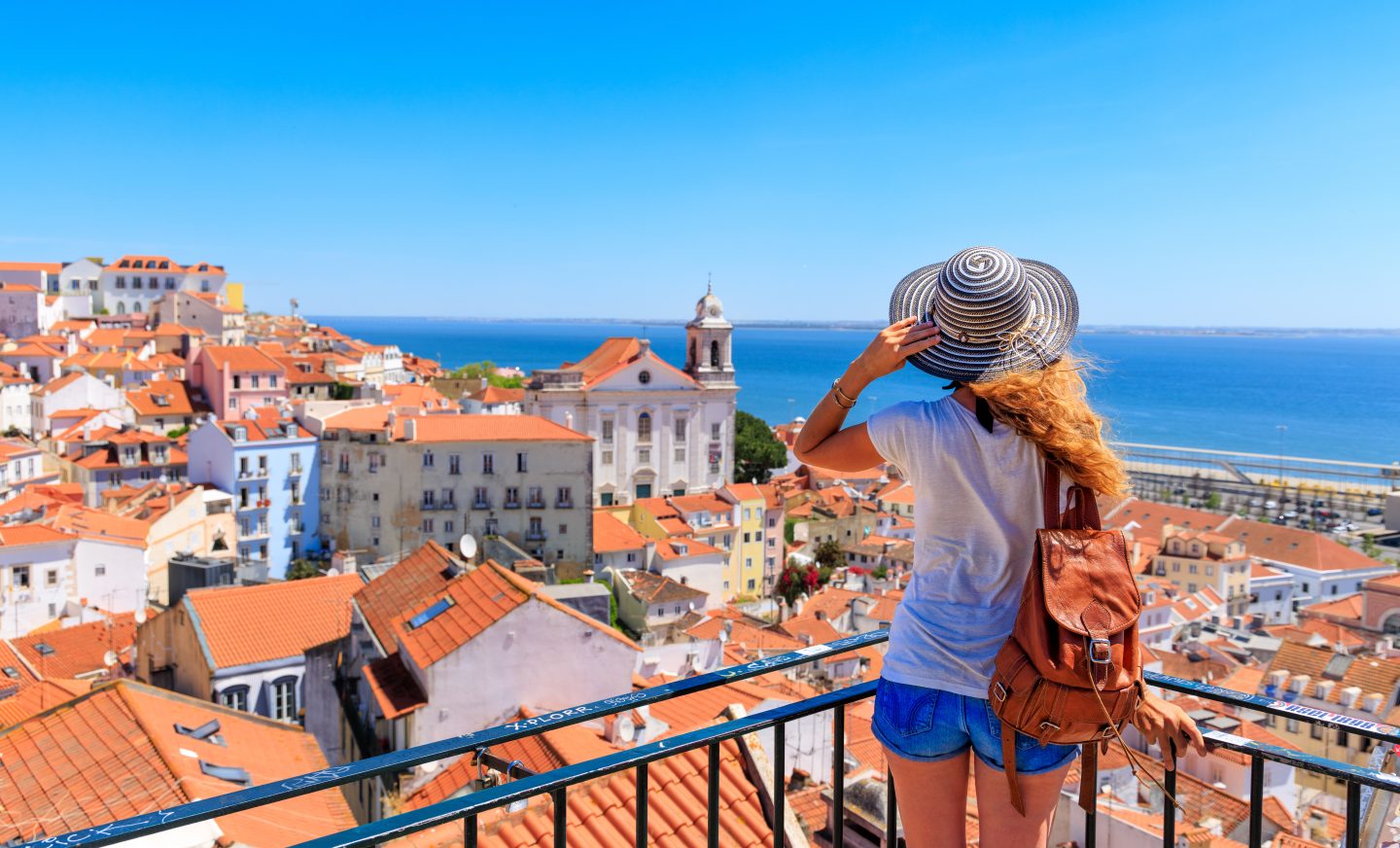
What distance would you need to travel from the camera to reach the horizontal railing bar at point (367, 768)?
1.45m

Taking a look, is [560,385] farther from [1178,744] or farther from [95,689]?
[1178,744]

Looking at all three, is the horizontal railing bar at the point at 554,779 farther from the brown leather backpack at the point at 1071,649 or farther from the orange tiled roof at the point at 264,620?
the orange tiled roof at the point at 264,620

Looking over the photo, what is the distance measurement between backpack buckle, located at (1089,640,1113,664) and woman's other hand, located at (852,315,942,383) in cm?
66

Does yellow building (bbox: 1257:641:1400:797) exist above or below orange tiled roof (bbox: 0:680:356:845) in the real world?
below

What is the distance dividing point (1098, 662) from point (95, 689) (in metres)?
9.38

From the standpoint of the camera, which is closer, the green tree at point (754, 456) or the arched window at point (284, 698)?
the arched window at point (284, 698)

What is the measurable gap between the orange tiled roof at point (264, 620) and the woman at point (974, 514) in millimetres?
11975

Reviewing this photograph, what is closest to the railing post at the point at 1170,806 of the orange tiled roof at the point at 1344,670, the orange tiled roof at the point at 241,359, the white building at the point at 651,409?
the orange tiled roof at the point at 1344,670

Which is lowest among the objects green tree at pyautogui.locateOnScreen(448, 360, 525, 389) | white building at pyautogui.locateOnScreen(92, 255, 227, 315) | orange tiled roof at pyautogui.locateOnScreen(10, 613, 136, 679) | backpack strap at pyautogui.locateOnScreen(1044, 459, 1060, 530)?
orange tiled roof at pyautogui.locateOnScreen(10, 613, 136, 679)

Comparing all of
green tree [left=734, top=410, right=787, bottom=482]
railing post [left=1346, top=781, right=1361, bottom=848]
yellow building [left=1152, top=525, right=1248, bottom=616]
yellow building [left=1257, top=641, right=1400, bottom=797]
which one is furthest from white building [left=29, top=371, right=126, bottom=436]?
railing post [left=1346, top=781, right=1361, bottom=848]

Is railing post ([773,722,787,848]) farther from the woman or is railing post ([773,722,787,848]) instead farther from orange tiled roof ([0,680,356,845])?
orange tiled roof ([0,680,356,845])

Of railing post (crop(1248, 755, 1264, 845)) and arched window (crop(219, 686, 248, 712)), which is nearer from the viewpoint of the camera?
railing post (crop(1248, 755, 1264, 845))

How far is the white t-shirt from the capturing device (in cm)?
205

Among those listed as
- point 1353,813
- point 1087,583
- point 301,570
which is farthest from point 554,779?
point 301,570
